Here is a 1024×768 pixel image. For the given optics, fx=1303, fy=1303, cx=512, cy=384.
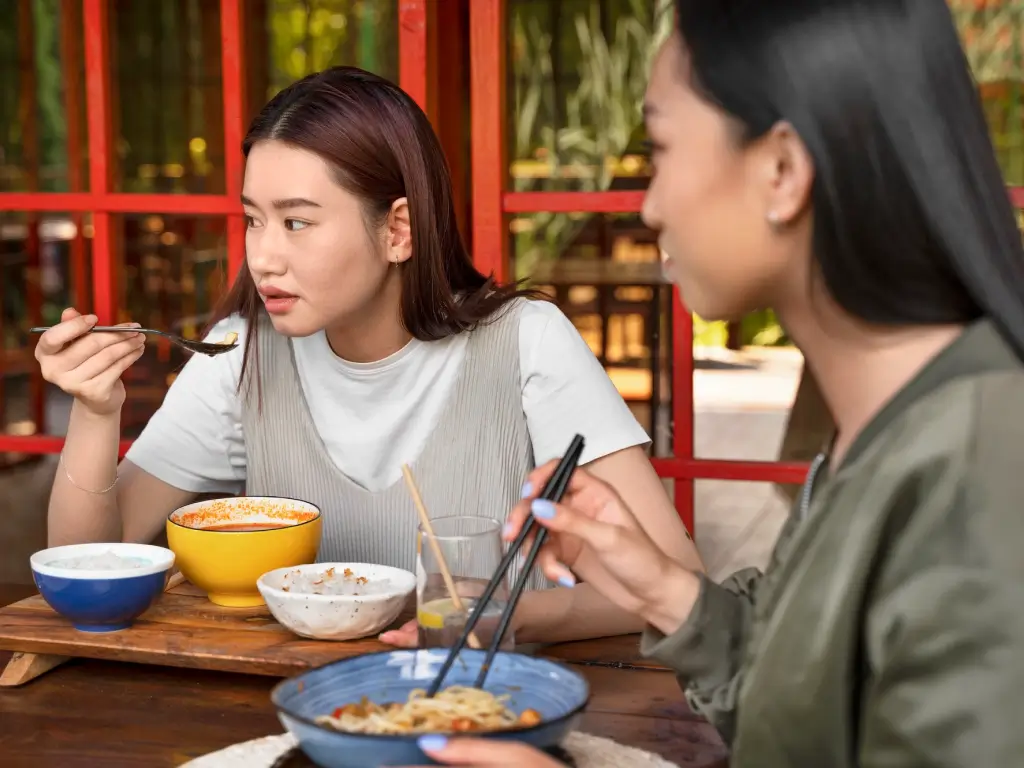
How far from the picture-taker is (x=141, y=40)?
6.27 metres

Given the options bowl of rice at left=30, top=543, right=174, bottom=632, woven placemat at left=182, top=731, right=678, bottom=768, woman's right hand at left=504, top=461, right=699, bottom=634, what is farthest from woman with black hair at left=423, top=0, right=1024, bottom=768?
bowl of rice at left=30, top=543, right=174, bottom=632

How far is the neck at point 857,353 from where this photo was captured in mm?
911

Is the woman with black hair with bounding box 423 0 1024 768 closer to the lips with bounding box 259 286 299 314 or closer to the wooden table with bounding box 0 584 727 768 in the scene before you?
the wooden table with bounding box 0 584 727 768

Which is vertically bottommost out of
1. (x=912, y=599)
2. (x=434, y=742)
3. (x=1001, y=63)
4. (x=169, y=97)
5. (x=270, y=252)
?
(x=434, y=742)

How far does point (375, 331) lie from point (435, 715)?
93cm

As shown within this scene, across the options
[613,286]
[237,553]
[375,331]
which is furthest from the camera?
[613,286]

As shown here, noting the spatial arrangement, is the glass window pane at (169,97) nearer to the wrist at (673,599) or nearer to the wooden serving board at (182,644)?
the wooden serving board at (182,644)

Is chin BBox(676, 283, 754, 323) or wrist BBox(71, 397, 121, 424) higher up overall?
chin BBox(676, 283, 754, 323)

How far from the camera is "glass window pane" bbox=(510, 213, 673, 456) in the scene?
341cm

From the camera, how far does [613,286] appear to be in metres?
3.85

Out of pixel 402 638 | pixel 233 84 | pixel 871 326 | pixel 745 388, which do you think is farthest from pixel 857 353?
pixel 745 388

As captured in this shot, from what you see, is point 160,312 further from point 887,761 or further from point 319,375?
point 887,761

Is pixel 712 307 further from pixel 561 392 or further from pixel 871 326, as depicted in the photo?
pixel 561 392

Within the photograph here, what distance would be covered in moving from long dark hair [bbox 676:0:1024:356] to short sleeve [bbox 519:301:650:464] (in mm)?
851
